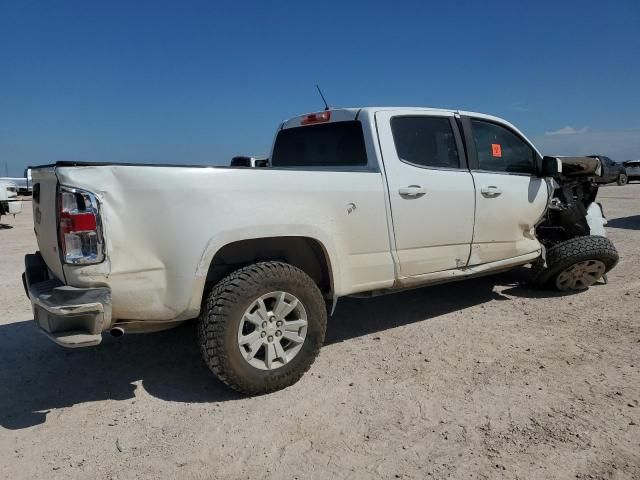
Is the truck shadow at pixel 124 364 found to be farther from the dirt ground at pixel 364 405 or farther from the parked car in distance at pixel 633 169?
the parked car in distance at pixel 633 169

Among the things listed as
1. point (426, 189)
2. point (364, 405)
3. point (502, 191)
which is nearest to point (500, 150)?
point (502, 191)

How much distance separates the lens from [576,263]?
5.20 m

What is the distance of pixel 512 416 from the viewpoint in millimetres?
2891

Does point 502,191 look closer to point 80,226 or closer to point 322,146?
point 322,146

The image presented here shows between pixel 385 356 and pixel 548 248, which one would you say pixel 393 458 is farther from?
pixel 548 248

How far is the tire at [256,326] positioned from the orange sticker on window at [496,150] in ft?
8.06

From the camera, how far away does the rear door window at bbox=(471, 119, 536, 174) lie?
4.64 meters

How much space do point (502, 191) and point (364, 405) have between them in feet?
8.25

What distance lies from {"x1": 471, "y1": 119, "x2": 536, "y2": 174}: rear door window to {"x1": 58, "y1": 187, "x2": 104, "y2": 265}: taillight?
3.30 meters

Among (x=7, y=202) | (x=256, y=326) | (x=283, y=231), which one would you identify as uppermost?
(x=7, y=202)

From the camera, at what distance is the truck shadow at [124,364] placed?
3.29m

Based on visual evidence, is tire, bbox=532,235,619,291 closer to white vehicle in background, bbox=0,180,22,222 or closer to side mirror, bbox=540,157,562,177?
side mirror, bbox=540,157,562,177

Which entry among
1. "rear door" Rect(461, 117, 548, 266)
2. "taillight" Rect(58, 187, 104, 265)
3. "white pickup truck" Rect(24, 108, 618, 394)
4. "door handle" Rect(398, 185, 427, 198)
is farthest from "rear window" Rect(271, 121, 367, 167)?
"taillight" Rect(58, 187, 104, 265)

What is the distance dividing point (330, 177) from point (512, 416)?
1.87 m
